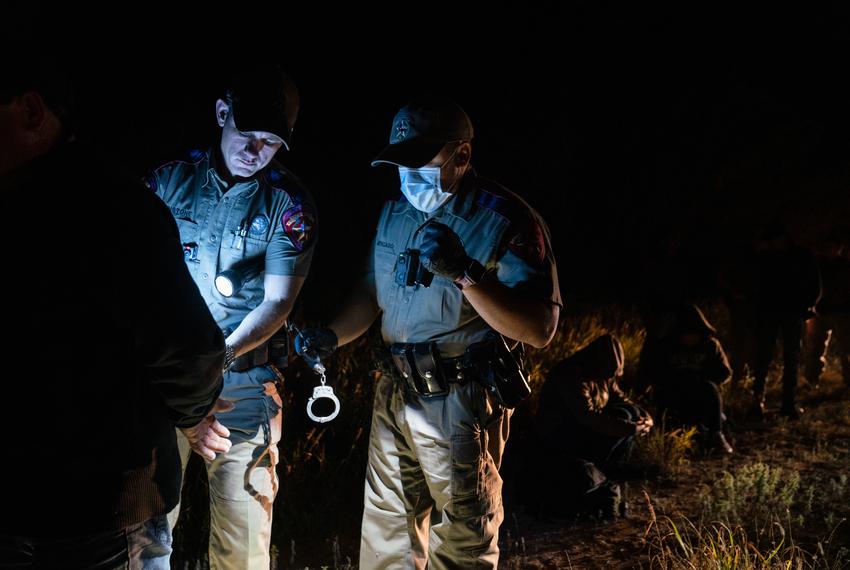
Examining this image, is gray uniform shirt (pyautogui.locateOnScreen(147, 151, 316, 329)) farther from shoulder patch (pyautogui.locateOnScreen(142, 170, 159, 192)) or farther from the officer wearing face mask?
the officer wearing face mask

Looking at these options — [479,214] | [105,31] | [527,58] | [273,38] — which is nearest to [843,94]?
[527,58]

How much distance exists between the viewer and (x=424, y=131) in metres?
2.86

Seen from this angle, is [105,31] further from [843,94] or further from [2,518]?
[843,94]

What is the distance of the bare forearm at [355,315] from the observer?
314 cm

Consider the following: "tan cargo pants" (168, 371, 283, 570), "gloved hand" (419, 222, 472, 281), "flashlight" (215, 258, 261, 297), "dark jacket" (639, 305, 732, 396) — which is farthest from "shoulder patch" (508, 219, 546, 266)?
"dark jacket" (639, 305, 732, 396)

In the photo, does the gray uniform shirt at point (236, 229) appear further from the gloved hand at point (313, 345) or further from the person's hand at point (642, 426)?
the person's hand at point (642, 426)

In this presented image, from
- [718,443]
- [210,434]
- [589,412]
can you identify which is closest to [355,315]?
[210,434]

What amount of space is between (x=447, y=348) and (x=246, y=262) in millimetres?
829

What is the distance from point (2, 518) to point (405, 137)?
1.84 m

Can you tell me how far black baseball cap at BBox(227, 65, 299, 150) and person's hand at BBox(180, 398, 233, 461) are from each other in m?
1.14

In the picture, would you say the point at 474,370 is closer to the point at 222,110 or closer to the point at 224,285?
the point at 224,285

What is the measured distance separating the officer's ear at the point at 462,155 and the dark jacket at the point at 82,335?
4.53ft

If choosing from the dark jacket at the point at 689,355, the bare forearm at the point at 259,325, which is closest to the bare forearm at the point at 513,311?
the bare forearm at the point at 259,325

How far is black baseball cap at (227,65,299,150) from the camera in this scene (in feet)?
9.37
